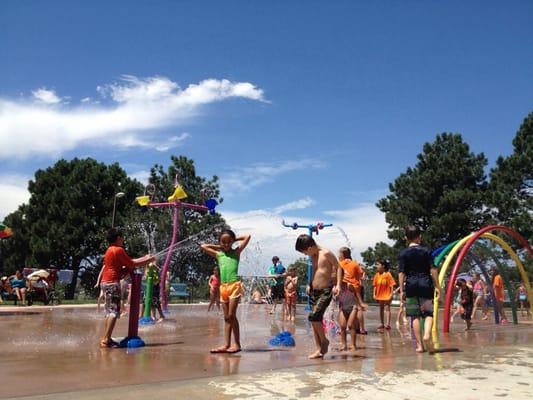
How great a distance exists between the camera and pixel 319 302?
6852 mm

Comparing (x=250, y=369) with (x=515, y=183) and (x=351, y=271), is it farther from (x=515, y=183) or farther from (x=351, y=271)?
(x=515, y=183)

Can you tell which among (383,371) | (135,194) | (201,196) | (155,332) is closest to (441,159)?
(201,196)

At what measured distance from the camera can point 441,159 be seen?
115 feet

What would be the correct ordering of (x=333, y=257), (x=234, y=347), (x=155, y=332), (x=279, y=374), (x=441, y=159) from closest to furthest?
(x=279, y=374)
(x=333, y=257)
(x=234, y=347)
(x=155, y=332)
(x=441, y=159)

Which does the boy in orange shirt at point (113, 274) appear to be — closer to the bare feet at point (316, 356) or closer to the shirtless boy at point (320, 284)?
the shirtless boy at point (320, 284)

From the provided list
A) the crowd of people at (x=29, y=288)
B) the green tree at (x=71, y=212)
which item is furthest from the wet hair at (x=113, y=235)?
the green tree at (x=71, y=212)

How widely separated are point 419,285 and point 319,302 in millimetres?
1525

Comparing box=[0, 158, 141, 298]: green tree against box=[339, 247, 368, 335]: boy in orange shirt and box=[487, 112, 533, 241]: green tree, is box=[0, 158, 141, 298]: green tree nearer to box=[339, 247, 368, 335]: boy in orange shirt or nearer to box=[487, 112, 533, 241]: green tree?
box=[487, 112, 533, 241]: green tree

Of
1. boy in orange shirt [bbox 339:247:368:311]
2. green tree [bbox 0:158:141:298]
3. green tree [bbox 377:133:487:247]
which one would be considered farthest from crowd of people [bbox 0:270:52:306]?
green tree [bbox 377:133:487:247]

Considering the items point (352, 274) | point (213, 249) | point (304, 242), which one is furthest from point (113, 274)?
point (352, 274)

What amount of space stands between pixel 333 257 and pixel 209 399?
2.99 m

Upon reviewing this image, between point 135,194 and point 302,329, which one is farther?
point 135,194

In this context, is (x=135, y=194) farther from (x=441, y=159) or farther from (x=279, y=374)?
(x=279, y=374)

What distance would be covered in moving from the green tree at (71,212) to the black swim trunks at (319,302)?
122 ft
